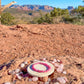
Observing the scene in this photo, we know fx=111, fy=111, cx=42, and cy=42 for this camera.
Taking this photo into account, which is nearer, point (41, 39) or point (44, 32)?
point (41, 39)

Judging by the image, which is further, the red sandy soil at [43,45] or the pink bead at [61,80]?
the red sandy soil at [43,45]

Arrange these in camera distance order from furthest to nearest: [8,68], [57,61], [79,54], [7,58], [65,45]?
[65,45] < [79,54] < [7,58] < [57,61] < [8,68]

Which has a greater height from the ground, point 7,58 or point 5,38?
point 5,38

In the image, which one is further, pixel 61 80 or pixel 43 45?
pixel 43 45

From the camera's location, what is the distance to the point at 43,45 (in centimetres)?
405

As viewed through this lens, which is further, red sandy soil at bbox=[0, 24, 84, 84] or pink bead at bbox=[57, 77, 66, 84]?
red sandy soil at bbox=[0, 24, 84, 84]

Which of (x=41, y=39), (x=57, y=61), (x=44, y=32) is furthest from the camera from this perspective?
(x=44, y=32)

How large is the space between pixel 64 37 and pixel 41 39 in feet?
3.28

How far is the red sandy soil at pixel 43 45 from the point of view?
114 inches

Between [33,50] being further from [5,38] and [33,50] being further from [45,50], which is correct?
[5,38]

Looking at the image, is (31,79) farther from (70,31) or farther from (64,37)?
(70,31)

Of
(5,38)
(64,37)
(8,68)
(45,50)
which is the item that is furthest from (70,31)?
(8,68)

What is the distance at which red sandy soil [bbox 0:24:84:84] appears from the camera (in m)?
2.89

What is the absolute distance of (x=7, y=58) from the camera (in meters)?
3.20
